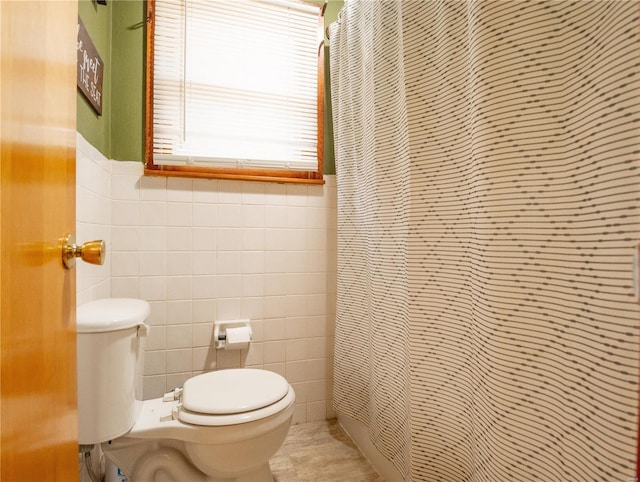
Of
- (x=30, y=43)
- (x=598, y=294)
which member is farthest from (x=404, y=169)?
(x=30, y=43)

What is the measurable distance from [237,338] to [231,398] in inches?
17.4

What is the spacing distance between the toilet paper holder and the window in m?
0.72

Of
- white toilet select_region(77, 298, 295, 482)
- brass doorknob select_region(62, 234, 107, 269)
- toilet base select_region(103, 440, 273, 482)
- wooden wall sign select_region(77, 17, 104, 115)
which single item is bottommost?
toilet base select_region(103, 440, 273, 482)

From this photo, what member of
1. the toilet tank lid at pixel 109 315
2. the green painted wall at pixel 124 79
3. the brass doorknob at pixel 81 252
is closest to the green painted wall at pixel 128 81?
the green painted wall at pixel 124 79

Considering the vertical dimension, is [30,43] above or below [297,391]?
above

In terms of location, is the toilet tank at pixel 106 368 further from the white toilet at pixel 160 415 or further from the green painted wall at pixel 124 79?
the green painted wall at pixel 124 79

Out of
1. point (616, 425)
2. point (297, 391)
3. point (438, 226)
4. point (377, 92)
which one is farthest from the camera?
point (297, 391)

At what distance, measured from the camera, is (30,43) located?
1.43 feet

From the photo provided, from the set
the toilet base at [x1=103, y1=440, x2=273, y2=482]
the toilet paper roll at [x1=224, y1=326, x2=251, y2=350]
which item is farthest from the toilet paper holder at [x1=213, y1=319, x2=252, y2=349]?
the toilet base at [x1=103, y1=440, x2=273, y2=482]

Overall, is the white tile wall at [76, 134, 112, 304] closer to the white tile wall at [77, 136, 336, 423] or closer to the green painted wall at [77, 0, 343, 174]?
the white tile wall at [77, 136, 336, 423]

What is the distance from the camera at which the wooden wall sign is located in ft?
3.57

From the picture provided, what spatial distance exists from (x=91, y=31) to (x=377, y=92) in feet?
3.72

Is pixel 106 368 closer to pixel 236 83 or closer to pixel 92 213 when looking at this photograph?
pixel 92 213

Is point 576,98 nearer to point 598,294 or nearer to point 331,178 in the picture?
point 598,294
